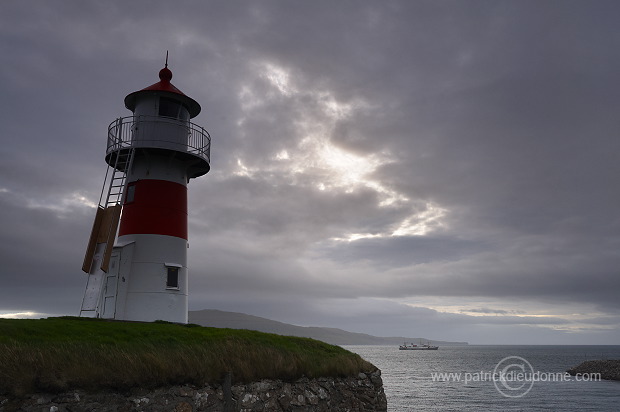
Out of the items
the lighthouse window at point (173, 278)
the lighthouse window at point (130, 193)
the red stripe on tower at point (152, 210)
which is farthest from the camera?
the lighthouse window at point (130, 193)

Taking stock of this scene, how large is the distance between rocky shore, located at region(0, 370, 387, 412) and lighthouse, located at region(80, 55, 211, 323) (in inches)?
292

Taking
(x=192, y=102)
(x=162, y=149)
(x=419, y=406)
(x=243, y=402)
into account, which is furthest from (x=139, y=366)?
(x=419, y=406)

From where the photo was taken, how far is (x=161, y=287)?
65.8 feet

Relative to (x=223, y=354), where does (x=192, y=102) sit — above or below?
above

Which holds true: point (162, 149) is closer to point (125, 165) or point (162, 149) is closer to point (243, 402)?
point (125, 165)

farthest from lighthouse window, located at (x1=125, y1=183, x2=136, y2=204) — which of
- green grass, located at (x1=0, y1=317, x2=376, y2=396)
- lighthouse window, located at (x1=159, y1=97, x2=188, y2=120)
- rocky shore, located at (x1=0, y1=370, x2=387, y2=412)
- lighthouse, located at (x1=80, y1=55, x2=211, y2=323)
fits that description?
rocky shore, located at (x1=0, y1=370, x2=387, y2=412)

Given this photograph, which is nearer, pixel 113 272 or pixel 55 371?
pixel 55 371

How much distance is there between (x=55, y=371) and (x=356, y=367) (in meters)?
11.0

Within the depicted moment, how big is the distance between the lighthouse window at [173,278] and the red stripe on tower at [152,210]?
5.10ft

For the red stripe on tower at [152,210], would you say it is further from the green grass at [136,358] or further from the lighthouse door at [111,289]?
the green grass at [136,358]

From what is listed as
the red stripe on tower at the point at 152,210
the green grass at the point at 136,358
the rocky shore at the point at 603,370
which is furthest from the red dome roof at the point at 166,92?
the rocky shore at the point at 603,370

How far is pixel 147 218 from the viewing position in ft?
67.4

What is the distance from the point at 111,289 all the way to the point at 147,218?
3349 mm

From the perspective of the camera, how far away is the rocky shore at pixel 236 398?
1088 cm
